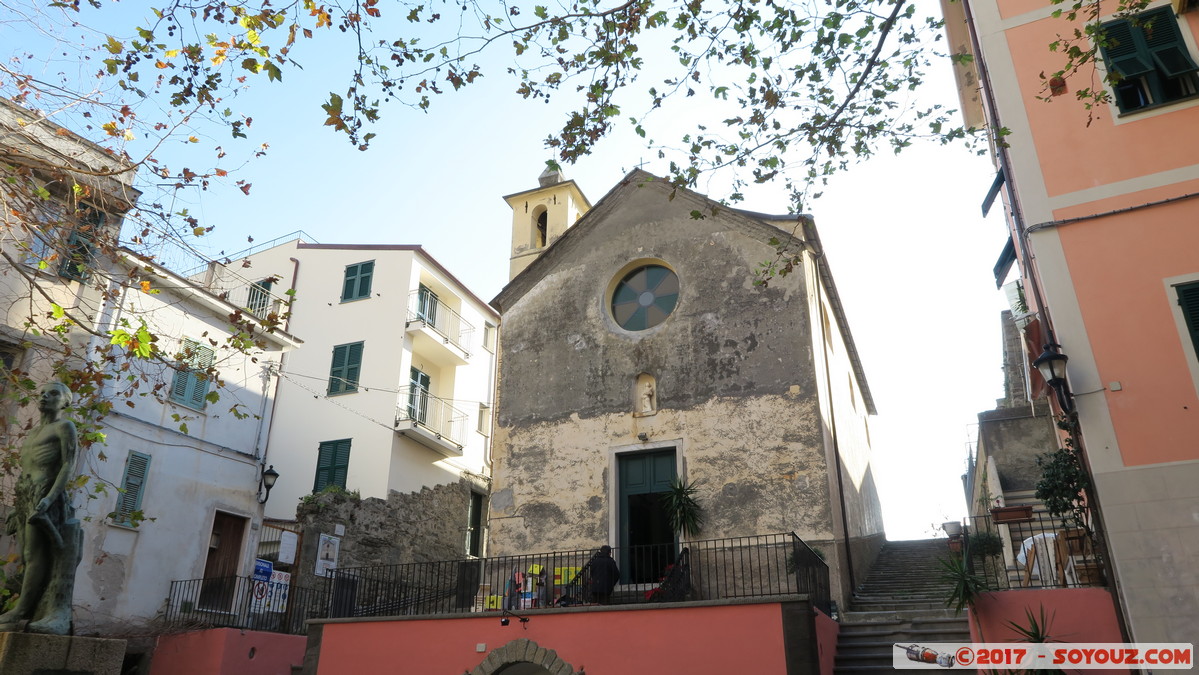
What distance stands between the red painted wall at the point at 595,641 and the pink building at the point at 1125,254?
13.4 ft

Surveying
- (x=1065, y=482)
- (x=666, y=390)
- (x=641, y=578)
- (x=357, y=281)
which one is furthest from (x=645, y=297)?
(x=357, y=281)

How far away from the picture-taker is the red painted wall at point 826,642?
34.6 ft

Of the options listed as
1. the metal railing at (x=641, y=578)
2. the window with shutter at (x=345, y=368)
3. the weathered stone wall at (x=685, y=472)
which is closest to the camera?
the metal railing at (x=641, y=578)

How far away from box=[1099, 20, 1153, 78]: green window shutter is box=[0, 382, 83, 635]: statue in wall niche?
11.5m

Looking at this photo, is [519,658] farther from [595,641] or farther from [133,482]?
[133,482]

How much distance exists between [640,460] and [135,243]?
9005mm

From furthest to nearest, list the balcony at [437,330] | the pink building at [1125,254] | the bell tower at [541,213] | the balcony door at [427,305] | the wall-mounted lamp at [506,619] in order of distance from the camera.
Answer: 1. the bell tower at [541,213]
2. the balcony door at [427,305]
3. the balcony at [437,330]
4. the wall-mounted lamp at [506,619]
5. the pink building at [1125,254]

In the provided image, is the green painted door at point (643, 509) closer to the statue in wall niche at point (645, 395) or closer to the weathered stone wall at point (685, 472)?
the weathered stone wall at point (685, 472)

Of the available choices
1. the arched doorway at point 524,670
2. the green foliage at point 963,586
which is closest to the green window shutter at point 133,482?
the arched doorway at point 524,670

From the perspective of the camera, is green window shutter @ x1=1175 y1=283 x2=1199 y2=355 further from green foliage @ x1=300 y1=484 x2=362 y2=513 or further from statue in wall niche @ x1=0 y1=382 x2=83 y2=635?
green foliage @ x1=300 y1=484 x2=362 y2=513

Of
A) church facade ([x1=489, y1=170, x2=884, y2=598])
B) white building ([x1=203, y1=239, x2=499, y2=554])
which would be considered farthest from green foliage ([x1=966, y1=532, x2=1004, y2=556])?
white building ([x1=203, y1=239, x2=499, y2=554])

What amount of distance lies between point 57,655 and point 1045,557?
10.9 metres

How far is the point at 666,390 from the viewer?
586 inches

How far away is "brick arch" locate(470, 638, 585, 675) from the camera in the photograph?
37.2 feet
